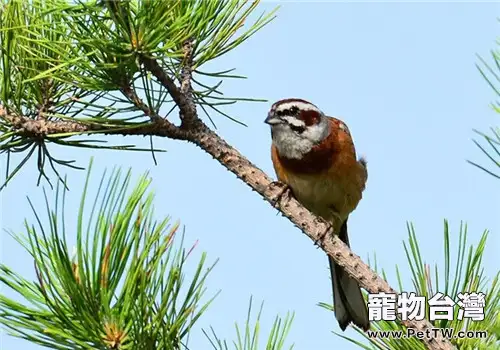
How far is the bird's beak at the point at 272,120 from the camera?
3705mm

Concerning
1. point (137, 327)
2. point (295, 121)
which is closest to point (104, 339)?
point (137, 327)

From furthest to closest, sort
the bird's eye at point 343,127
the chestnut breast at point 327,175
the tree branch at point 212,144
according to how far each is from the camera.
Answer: the bird's eye at point 343,127 < the chestnut breast at point 327,175 < the tree branch at point 212,144

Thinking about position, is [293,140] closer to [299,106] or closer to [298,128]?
Result: [298,128]

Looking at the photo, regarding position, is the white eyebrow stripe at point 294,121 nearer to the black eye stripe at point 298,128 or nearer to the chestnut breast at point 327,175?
the black eye stripe at point 298,128

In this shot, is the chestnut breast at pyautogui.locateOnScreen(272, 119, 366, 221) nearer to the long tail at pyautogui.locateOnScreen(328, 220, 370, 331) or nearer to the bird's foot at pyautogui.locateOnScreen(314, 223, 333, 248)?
the long tail at pyautogui.locateOnScreen(328, 220, 370, 331)

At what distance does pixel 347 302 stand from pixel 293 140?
832 mm

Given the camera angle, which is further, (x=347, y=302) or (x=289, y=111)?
(x=289, y=111)

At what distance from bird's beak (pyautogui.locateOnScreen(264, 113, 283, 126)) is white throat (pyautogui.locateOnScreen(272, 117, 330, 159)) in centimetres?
3

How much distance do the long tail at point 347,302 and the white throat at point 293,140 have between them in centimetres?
55

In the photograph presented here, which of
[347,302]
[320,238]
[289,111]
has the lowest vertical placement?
[347,302]

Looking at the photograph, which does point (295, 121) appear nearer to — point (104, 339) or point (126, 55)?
point (126, 55)

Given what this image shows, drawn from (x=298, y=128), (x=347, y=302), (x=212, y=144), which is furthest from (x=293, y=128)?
(x=212, y=144)

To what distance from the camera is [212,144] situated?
248 cm

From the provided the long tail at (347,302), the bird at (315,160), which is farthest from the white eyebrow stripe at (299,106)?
the long tail at (347,302)
